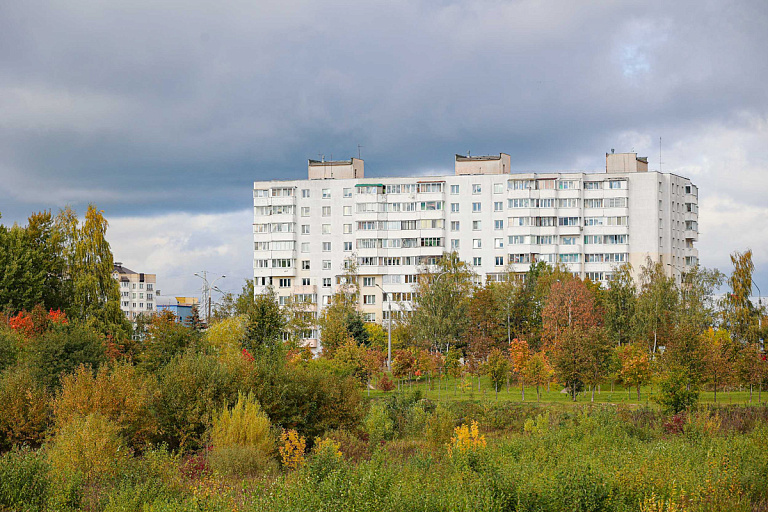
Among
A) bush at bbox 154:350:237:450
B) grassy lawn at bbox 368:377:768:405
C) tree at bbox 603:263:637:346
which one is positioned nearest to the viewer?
bush at bbox 154:350:237:450

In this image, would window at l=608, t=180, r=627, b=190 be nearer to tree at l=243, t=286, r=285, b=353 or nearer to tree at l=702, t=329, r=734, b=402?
tree at l=702, t=329, r=734, b=402

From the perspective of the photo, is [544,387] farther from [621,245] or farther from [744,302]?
[621,245]

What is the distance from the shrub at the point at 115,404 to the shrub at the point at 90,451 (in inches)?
141

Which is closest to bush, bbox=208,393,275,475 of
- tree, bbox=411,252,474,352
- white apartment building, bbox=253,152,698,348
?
tree, bbox=411,252,474,352

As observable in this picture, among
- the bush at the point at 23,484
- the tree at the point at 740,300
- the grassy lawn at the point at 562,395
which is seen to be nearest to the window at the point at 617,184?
the tree at the point at 740,300

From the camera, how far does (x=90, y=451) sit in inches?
781

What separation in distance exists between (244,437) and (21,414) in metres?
9.00

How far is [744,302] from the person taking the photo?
2781 inches

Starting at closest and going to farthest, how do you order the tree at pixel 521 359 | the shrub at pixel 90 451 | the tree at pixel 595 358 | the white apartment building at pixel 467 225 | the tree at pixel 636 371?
the shrub at pixel 90 451
the tree at pixel 595 358
the tree at pixel 636 371
the tree at pixel 521 359
the white apartment building at pixel 467 225

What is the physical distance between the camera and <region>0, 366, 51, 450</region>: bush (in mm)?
26156

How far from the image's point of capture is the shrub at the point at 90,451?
19.0 metres

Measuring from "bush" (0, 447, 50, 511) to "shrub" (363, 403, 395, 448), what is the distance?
45.4ft

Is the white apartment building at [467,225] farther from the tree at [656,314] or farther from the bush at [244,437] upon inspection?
the bush at [244,437]

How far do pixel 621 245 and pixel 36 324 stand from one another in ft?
221
